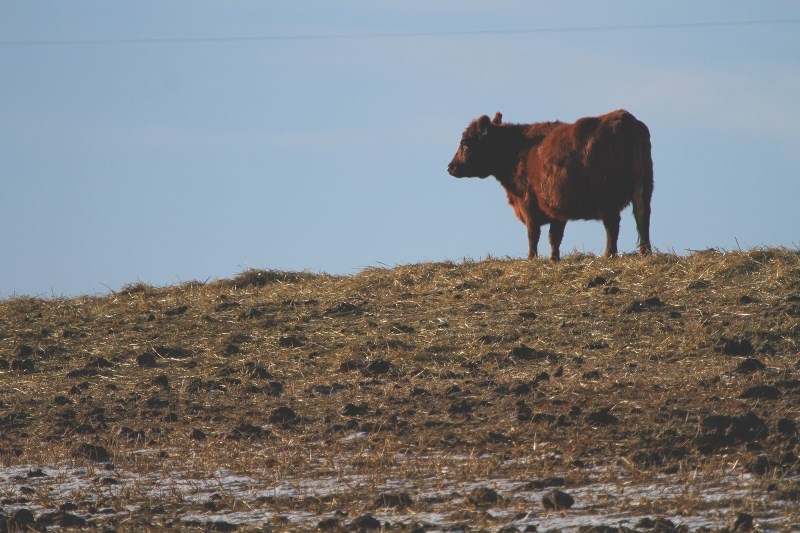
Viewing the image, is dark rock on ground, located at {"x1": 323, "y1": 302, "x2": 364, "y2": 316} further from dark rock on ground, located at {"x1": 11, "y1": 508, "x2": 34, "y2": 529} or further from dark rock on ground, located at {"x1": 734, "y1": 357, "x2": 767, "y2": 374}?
dark rock on ground, located at {"x1": 11, "y1": 508, "x2": 34, "y2": 529}

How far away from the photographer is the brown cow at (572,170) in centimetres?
1435

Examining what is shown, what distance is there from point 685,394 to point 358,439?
2.29 m

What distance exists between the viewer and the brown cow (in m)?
14.4

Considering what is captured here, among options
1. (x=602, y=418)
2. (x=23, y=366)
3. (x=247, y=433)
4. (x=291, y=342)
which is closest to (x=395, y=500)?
(x=602, y=418)

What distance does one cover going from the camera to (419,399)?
9180 millimetres

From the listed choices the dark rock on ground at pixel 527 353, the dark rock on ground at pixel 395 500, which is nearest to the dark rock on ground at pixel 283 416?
the dark rock on ground at pixel 527 353

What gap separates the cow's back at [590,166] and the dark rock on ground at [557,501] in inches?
348

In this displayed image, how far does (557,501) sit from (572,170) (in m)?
9.41

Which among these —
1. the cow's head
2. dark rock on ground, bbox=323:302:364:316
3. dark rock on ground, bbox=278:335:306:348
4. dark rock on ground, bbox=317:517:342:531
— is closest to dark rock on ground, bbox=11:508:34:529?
dark rock on ground, bbox=317:517:342:531

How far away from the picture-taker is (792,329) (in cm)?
1057

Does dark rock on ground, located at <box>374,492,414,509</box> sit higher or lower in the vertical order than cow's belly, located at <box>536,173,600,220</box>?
lower

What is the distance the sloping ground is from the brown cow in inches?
36.8

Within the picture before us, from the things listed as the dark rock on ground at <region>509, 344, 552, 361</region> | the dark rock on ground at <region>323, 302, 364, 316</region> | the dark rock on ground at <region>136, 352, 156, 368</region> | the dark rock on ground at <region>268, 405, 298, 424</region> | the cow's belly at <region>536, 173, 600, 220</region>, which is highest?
the cow's belly at <region>536, 173, 600, 220</region>

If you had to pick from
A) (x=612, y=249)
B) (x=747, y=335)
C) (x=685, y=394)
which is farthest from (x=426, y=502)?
(x=612, y=249)
